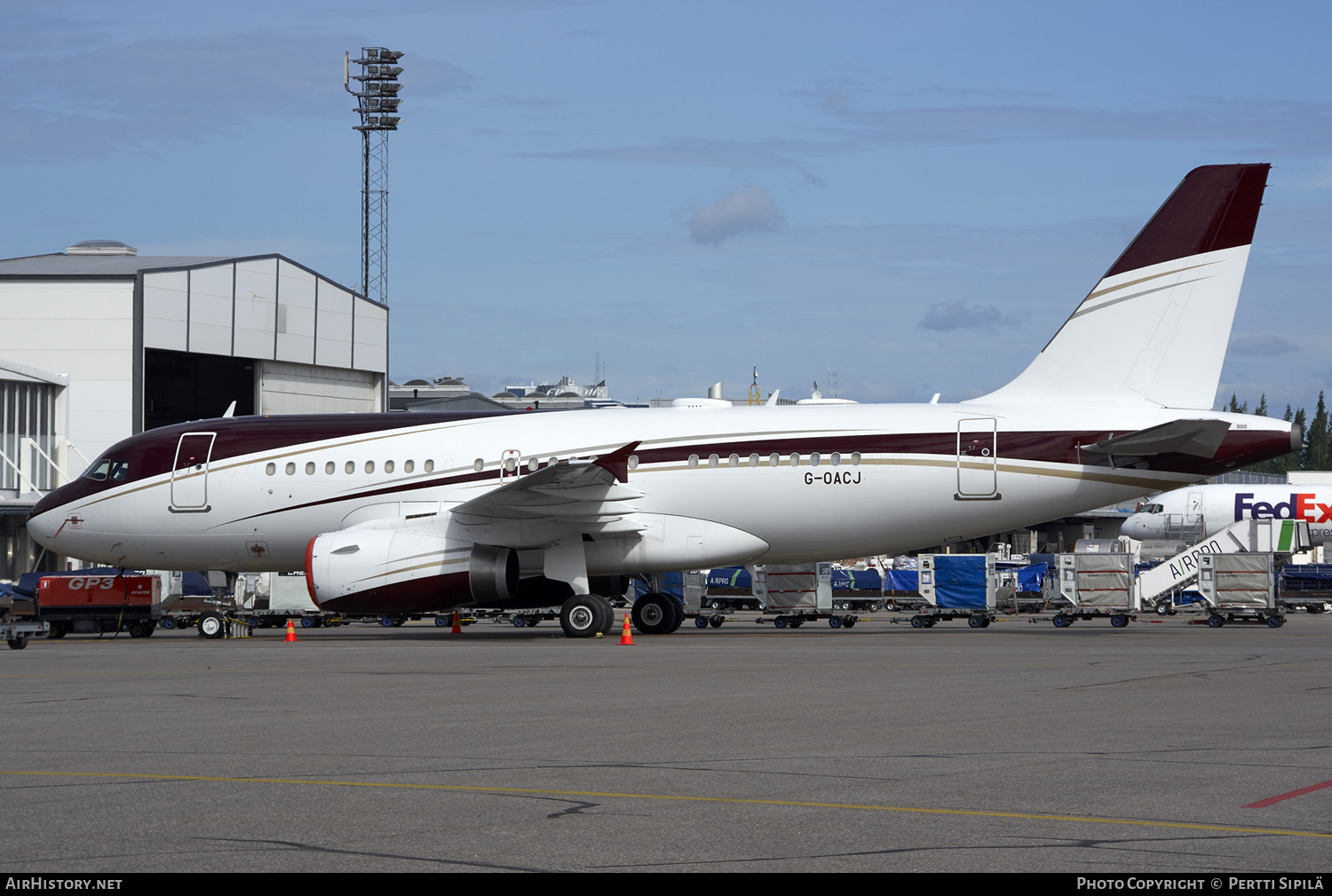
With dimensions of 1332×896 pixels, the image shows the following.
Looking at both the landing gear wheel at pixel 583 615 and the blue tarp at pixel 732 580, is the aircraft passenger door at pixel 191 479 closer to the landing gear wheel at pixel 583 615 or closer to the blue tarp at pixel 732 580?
the landing gear wheel at pixel 583 615

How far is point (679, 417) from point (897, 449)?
4.11m

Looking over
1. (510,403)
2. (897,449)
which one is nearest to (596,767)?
(897,449)

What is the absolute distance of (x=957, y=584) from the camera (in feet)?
122

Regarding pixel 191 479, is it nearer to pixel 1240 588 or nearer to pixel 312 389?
pixel 1240 588

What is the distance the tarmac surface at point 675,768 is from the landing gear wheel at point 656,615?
9.97 meters

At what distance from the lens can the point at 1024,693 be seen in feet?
44.0

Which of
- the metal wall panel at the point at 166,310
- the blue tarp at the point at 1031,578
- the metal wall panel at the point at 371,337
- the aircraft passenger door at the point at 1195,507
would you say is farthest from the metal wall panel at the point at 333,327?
the aircraft passenger door at the point at 1195,507

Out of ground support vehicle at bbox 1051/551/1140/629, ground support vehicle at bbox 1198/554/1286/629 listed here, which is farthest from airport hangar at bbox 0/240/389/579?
ground support vehicle at bbox 1198/554/1286/629

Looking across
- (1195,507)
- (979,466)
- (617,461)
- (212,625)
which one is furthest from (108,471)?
(1195,507)

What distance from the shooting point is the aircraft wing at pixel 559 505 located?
77.9ft

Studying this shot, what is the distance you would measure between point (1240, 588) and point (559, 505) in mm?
19013

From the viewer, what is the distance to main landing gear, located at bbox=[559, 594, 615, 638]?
24.7m

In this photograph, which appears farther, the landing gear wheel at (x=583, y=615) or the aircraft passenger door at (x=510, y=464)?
the aircraft passenger door at (x=510, y=464)
